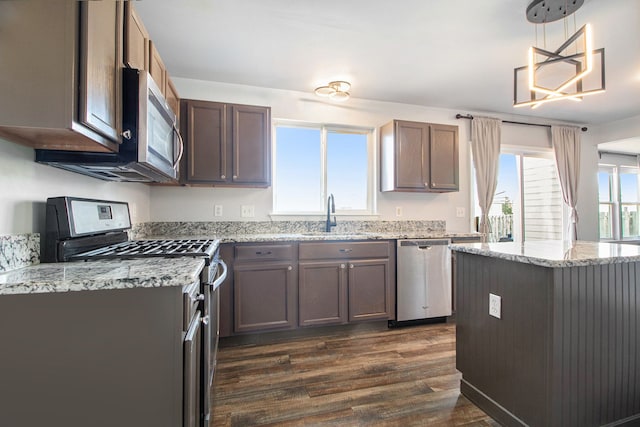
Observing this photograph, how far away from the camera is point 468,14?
2014 millimetres

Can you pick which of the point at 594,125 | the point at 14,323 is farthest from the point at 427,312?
the point at 594,125

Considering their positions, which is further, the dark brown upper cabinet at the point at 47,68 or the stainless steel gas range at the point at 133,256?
the stainless steel gas range at the point at 133,256

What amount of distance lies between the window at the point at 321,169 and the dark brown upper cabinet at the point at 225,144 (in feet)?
1.55

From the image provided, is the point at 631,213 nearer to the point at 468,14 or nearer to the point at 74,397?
the point at 468,14

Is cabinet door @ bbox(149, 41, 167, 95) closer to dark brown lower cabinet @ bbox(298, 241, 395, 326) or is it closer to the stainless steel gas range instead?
the stainless steel gas range

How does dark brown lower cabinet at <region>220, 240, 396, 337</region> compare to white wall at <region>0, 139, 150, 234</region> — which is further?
dark brown lower cabinet at <region>220, 240, 396, 337</region>

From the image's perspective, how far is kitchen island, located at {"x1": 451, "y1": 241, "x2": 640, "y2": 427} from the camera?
1347 mm

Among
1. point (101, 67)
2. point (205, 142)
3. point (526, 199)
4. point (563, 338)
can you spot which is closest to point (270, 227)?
point (205, 142)

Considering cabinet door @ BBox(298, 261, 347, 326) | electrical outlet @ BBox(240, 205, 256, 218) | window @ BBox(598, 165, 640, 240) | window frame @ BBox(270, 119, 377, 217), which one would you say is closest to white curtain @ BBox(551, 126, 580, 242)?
window @ BBox(598, 165, 640, 240)

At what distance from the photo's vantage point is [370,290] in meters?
2.80

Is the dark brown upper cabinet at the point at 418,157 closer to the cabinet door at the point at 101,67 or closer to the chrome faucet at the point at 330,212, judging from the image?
the chrome faucet at the point at 330,212

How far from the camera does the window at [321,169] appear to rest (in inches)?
131

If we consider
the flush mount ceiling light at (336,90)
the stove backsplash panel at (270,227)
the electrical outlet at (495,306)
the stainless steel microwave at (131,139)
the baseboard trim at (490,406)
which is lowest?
the baseboard trim at (490,406)

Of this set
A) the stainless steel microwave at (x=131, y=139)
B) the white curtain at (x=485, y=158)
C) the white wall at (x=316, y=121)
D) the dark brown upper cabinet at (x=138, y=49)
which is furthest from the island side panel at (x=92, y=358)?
the white curtain at (x=485, y=158)
